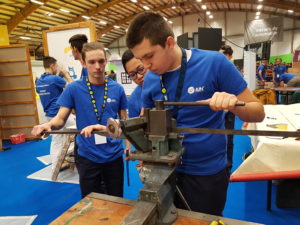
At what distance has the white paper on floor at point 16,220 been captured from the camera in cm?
251

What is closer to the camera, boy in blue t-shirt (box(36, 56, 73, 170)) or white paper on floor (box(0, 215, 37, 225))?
white paper on floor (box(0, 215, 37, 225))

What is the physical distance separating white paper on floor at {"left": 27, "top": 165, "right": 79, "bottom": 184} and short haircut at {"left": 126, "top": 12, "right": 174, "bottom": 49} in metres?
2.97

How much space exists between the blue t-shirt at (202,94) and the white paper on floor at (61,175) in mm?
2755

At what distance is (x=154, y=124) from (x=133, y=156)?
5.7 inches

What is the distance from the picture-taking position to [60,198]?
→ 3037 mm

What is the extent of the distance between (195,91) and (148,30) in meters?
0.36

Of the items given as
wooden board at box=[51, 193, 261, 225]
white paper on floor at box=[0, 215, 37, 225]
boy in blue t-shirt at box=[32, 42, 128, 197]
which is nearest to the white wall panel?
boy in blue t-shirt at box=[32, 42, 128, 197]

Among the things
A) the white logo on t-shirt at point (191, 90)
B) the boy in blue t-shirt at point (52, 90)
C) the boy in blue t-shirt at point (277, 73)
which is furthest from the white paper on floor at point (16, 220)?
the boy in blue t-shirt at point (277, 73)

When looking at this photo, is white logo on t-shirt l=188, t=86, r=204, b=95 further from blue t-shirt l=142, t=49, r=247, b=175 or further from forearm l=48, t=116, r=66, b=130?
forearm l=48, t=116, r=66, b=130

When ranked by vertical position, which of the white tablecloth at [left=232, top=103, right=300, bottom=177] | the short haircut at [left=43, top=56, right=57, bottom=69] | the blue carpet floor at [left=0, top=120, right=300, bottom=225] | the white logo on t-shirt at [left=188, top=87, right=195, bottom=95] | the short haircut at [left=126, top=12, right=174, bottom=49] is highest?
the short haircut at [left=43, top=56, right=57, bottom=69]

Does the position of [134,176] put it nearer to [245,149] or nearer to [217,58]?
[245,149]

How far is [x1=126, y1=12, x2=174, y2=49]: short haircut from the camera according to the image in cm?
101

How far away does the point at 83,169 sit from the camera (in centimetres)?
176

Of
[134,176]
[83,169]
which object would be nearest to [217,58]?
[83,169]
